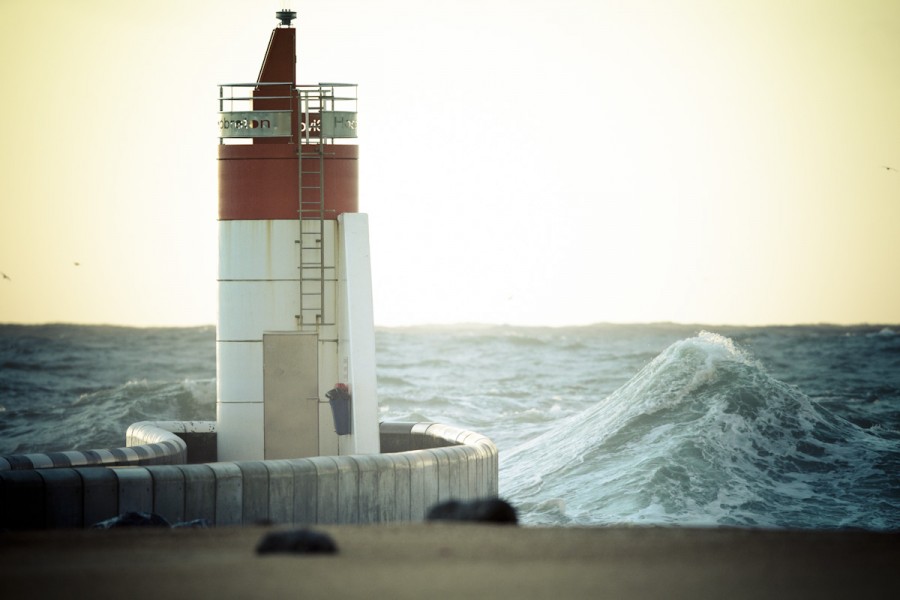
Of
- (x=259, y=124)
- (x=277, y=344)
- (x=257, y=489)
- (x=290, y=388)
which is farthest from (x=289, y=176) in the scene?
(x=257, y=489)

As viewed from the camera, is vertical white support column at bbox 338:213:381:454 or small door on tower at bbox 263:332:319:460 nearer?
vertical white support column at bbox 338:213:381:454

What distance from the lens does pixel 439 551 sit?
5.89 metres

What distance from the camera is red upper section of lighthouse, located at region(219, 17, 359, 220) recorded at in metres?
14.2

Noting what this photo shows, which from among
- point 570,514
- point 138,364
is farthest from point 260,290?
point 138,364

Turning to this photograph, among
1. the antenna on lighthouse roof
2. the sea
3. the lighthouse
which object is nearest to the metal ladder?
the lighthouse

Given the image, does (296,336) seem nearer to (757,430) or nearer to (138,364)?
(757,430)

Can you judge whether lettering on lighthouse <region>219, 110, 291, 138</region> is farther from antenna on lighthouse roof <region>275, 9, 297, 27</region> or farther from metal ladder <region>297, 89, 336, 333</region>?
antenna on lighthouse roof <region>275, 9, 297, 27</region>

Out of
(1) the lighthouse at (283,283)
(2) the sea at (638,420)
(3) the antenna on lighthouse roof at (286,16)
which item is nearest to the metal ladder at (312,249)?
(1) the lighthouse at (283,283)

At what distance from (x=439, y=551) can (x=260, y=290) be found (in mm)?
8672

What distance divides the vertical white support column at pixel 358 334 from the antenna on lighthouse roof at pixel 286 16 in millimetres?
2851

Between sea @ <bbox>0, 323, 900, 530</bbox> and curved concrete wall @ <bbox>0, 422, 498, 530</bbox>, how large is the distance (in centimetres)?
636

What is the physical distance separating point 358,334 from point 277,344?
1312mm

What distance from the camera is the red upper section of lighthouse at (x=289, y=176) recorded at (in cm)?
1421

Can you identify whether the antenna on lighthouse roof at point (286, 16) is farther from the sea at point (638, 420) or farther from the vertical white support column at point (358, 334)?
the sea at point (638, 420)
